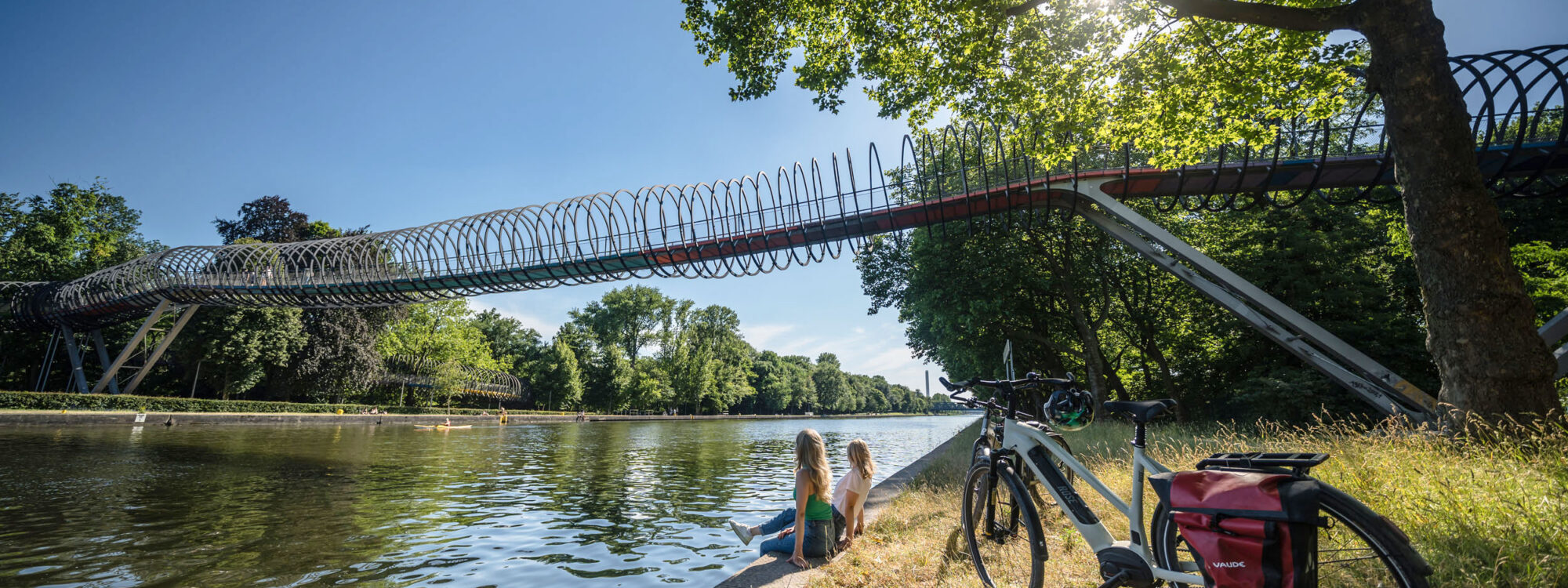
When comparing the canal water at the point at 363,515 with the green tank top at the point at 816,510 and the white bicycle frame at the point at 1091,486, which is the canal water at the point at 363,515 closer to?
the green tank top at the point at 816,510

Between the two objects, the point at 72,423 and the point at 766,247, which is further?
the point at 72,423

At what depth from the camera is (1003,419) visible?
4309 millimetres

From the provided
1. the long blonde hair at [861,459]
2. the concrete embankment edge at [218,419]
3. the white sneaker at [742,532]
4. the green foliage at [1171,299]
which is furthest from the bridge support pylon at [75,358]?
the long blonde hair at [861,459]

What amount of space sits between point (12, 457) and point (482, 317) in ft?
245

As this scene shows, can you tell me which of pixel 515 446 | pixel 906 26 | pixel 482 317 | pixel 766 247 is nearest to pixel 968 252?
pixel 766 247

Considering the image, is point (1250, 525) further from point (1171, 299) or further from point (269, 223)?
point (269, 223)

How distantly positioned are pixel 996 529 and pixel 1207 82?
866 cm

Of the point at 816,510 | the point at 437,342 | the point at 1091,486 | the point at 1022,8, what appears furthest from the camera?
the point at 437,342

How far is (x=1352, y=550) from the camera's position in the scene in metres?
2.54

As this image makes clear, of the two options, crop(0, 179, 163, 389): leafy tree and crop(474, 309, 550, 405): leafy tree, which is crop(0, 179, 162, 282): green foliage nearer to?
crop(0, 179, 163, 389): leafy tree

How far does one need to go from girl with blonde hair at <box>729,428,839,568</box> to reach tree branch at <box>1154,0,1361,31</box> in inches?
262

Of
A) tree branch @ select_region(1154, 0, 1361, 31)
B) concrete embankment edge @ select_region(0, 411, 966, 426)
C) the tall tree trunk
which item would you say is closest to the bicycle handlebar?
the tall tree trunk

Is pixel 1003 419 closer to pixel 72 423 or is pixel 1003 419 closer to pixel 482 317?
pixel 72 423

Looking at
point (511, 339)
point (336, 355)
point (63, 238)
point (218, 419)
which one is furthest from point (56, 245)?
point (511, 339)
